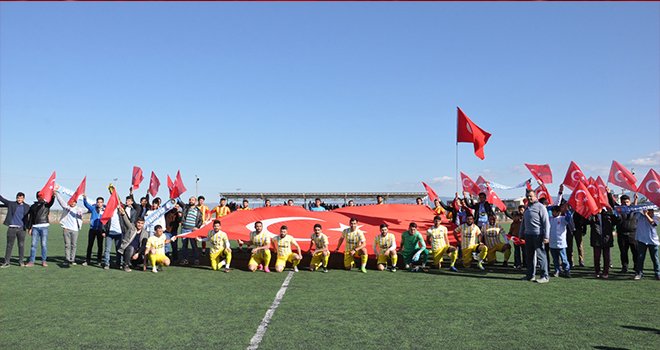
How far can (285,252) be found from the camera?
37.5 ft

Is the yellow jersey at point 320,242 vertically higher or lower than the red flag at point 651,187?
lower

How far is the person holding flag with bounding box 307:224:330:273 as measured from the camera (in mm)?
11422

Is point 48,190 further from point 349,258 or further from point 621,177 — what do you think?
point 621,177

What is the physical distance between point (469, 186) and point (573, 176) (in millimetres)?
4577

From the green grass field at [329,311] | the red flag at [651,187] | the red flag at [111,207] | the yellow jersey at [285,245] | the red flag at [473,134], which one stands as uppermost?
the red flag at [473,134]

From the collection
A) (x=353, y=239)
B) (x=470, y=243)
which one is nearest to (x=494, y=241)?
(x=470, y=243)

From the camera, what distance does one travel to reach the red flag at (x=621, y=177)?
1159cm

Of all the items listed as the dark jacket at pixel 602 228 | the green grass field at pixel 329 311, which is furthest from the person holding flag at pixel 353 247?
the dark jacket at pixel 602 228

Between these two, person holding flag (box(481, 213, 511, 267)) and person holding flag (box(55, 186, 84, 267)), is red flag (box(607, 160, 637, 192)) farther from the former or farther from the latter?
person holding flag (box(55, 186, 84, 267))

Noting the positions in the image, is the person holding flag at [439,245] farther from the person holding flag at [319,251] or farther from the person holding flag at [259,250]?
the person holding flag at [259,250]

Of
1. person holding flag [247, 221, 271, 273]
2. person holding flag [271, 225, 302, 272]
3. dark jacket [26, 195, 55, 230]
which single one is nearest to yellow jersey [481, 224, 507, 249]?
person holding flag [271, 225, 302, 272]

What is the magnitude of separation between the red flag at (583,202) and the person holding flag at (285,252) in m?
5.86

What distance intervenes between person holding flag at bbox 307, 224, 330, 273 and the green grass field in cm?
72

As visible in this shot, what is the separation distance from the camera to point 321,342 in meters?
5.69
